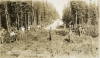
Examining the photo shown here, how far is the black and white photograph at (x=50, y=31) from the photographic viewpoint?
677 centimetres

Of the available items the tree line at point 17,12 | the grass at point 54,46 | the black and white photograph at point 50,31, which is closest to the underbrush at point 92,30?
the black and white photograph at point 50,31

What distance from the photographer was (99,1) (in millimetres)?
6922

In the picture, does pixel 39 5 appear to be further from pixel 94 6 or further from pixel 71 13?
pixel 94 6

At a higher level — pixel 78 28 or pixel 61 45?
pixel 78 28

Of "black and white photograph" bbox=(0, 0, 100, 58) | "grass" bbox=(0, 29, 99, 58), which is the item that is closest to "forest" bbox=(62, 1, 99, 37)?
"black and white photograph" bbox=(0, 0, 100, 58)

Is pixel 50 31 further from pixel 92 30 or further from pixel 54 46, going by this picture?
pixel 92 30

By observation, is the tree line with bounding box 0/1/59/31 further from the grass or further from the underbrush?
the underbrush

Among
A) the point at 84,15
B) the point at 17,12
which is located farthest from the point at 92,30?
the point at 17,12

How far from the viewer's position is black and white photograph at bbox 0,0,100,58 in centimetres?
677

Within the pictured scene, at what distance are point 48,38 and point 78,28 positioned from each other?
1.32 m

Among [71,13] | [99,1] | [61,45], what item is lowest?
[61,45]

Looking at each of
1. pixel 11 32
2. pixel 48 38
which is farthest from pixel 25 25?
pixel 48 38

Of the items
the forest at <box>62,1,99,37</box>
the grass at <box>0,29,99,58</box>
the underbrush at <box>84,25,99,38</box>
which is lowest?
the grass at <box>0,29,99,58</box>

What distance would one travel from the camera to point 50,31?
23.9ft
